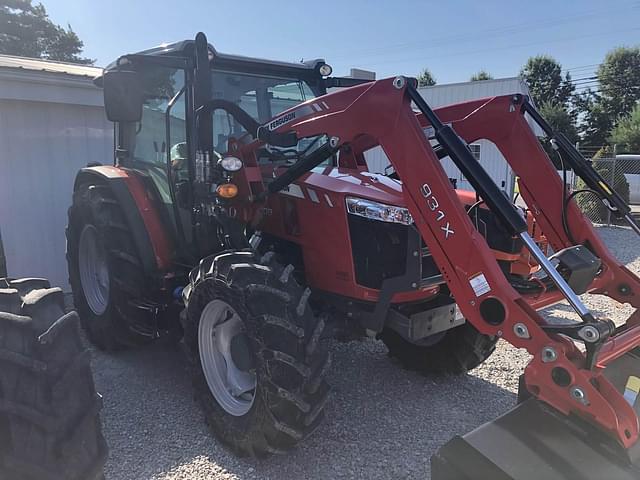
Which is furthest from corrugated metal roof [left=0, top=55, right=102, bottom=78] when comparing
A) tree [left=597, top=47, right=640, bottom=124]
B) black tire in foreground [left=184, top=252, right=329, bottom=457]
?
tree [left=597, top=47, right=640, bottom=124]

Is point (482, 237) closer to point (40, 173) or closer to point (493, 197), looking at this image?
point (493, 197)

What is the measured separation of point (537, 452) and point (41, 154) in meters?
5.58

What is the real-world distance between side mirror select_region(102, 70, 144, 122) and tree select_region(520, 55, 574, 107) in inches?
1823

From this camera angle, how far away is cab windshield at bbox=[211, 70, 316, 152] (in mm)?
3516

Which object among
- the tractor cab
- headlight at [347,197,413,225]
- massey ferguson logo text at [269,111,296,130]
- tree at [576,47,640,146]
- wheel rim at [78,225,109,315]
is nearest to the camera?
headlight at [347,197,413,225]

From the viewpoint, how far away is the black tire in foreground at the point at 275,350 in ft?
8.41

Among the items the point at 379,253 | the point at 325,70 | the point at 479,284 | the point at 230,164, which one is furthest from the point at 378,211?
the point at 325,70

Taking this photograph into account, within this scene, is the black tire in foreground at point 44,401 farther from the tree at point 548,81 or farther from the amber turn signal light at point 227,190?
the tree at point 548,81

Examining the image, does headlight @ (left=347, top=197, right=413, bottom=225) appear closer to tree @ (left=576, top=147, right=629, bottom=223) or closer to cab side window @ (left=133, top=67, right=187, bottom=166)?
cab side window @ (left=133, top=67, right=187, bottom=166)

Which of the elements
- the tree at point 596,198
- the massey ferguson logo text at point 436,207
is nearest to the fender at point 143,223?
the massey ferguson logo text at point 436,207

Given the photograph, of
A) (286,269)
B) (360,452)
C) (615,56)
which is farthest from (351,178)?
(615,56)

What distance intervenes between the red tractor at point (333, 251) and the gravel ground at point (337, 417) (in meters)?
0.20

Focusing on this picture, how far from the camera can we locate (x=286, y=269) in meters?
2.70

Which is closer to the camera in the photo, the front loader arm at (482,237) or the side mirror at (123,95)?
the front loader arm at (482,237)
